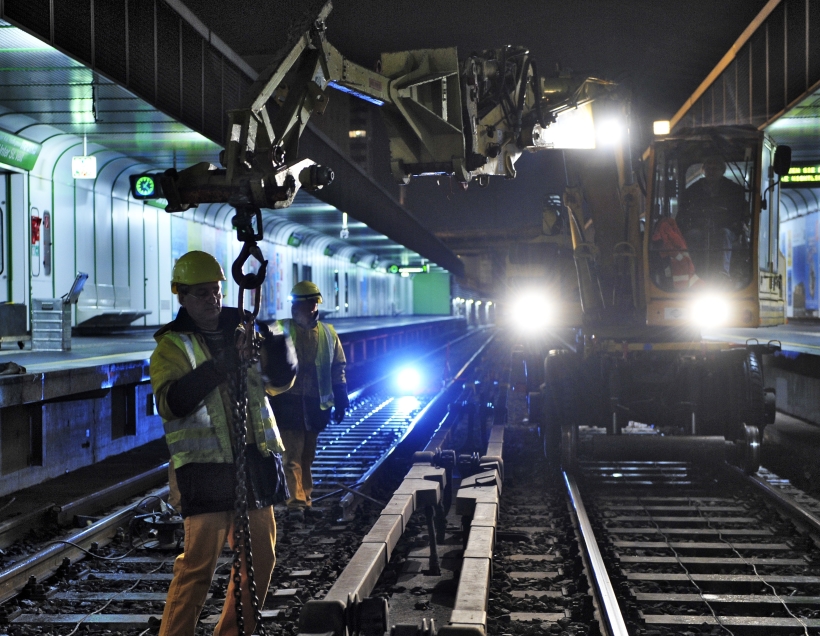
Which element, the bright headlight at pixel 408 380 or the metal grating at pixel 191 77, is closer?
the metal grating at pixel 191 77

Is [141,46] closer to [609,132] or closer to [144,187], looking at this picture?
[144,187]

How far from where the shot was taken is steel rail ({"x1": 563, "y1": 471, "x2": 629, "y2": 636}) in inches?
172

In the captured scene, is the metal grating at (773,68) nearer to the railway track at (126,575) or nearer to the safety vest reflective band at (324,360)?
the safety vest reflective band at (324,360)

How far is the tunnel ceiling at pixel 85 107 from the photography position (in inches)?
377

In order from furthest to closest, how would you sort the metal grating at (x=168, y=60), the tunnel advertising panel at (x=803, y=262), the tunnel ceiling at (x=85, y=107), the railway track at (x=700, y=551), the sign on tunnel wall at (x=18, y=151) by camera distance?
the tunnel advertising panel at (x=803, y=262), the sign on tunnel wall at (x=18, y=151), the metal grating at (x=168, y=60), the tunnel ceiling at (x=85, y=107), the railway track at (x=700, y=551)

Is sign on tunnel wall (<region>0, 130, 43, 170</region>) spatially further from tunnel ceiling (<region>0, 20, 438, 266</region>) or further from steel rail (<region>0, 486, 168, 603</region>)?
steel rail (<region>0, 486, 168, 603</region>)

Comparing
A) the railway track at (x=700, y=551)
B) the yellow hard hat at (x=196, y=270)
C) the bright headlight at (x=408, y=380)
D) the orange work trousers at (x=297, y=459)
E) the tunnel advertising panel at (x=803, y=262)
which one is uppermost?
the tunnel advertising panel at (x=803, y=262)

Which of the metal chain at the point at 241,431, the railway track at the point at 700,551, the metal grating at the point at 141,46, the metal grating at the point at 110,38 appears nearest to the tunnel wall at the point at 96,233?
the metal grating at the point at 141,46

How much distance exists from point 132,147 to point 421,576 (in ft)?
39.5

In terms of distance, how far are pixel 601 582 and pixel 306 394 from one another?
120 inches

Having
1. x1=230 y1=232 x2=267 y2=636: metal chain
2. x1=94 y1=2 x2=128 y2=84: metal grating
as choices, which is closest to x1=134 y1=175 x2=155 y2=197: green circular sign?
x1=94 y1=2 x2=128 y2=84: metal grating

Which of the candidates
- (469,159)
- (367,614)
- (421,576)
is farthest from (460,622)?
(469,159)

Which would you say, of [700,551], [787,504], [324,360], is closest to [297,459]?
[324,360]

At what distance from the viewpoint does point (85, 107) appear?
12.3 metres
